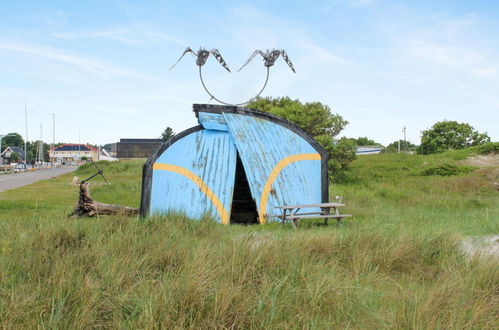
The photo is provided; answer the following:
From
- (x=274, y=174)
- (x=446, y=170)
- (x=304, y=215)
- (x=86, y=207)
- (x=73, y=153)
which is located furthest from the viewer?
(x=73, y=153)

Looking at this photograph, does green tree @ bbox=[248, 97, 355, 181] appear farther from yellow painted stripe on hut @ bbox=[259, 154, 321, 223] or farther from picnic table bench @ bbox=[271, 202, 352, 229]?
picnic table bench @ bbox=[271, 202, 352, 229]

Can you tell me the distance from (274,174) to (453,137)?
39.3 meters

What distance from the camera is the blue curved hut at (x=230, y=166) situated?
9.57 meters

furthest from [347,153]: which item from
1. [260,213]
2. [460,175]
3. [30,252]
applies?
[30,252]

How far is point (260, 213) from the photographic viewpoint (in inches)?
378

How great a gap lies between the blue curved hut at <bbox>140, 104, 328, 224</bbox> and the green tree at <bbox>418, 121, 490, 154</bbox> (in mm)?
36631

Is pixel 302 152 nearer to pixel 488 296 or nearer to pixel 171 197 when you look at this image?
pixel 171 197

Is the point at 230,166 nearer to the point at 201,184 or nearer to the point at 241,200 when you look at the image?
the point at 201,184

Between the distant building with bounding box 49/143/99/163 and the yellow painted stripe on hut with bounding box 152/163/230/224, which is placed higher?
the distant building with bounding box 49/143/99/163

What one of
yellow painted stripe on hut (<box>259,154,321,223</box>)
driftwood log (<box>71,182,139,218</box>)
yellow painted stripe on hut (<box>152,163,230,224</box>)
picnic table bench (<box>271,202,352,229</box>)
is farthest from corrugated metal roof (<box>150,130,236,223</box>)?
picnic table bench (<box>271,202,352,229</box>)

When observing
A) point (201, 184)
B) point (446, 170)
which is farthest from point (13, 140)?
point (201, 184)

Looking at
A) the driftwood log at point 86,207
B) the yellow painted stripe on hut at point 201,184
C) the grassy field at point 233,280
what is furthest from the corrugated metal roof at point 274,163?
the grassy field at point 233,280

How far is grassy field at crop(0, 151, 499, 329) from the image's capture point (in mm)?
3207

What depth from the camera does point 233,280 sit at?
12.8ft
